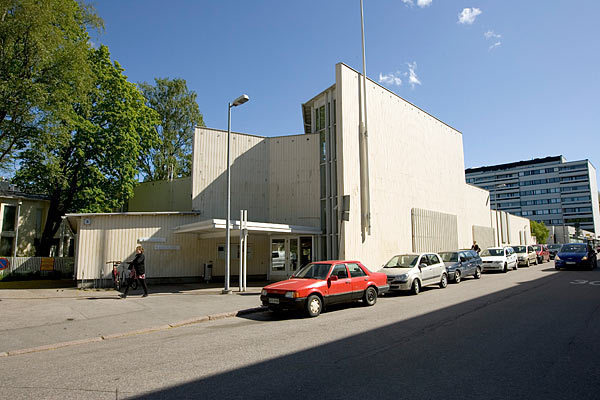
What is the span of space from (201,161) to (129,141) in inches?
312

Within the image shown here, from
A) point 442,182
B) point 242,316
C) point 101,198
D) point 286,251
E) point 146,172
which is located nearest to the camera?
point 242,316

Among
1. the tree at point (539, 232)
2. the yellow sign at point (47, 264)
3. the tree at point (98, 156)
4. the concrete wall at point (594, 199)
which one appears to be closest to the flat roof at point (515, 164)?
the concrete wall at point (594, 199)

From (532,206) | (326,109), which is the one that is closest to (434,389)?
(326,109)

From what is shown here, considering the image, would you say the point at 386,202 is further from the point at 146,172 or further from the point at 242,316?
the point at 146,172

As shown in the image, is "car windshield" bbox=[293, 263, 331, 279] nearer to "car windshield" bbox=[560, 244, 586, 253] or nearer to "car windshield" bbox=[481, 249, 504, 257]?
"car windshield" bbox=[481, 249, 504, 257]

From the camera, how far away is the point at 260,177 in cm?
2170

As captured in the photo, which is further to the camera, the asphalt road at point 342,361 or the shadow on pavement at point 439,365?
the asphalt road at point 342,361

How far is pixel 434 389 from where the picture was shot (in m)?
4.43

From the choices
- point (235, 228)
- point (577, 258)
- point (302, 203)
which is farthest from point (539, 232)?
point (235, 228)

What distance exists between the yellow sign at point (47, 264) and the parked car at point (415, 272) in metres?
22.2

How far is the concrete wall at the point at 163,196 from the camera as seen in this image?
26.2m

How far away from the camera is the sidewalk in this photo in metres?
8.30

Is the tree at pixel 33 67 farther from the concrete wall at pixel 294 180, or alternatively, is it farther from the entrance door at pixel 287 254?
the entrance door at pixel 287 254

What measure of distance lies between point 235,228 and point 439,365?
36.6 feet
